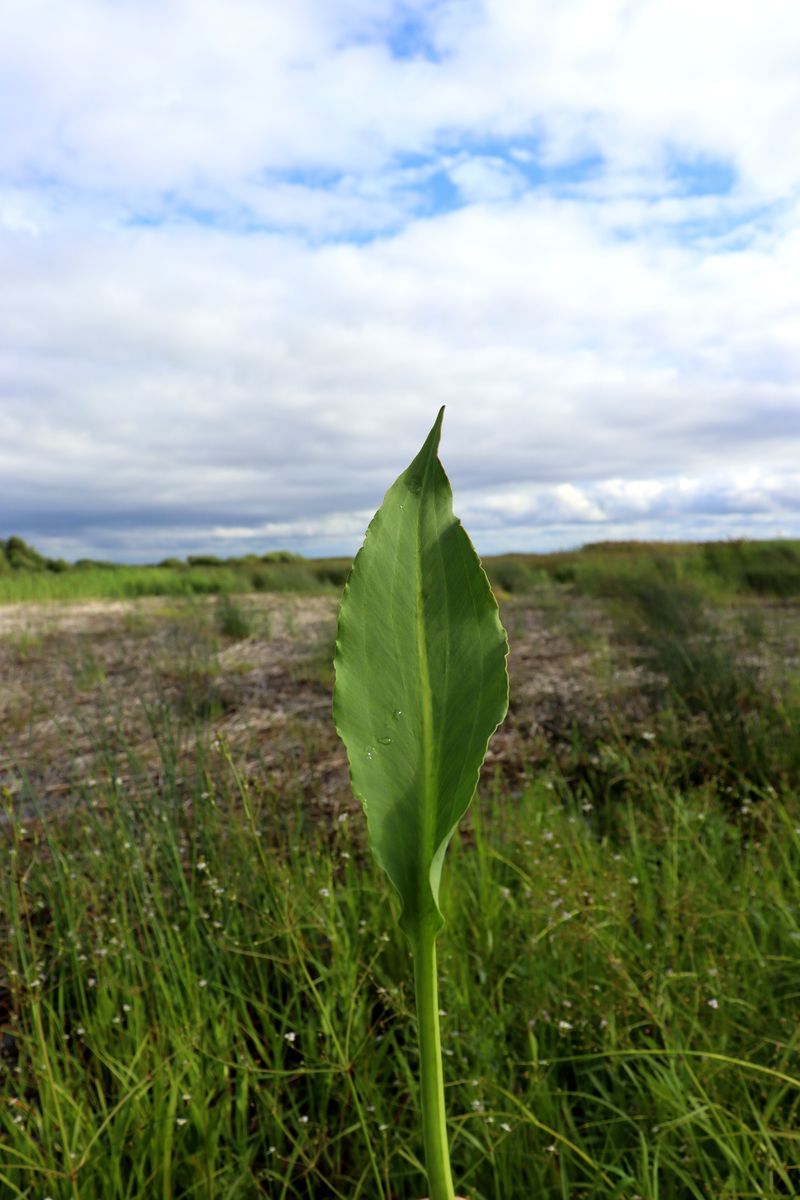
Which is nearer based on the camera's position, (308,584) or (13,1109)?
(13,1109)

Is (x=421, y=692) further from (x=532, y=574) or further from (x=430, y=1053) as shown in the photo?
(x=532, y=574)

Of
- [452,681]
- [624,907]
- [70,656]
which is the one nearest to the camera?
[452,681]

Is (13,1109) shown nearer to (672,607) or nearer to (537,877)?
(537,877)

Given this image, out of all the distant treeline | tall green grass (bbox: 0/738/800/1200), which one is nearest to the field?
tall green grass (bbox: 0/738/800/1200)

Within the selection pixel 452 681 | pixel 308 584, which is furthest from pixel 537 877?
pixel 308 584

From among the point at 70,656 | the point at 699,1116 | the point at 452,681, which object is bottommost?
the point at 699,1116

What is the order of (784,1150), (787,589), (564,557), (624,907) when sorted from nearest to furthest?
(784,1150) → (624,907) → (787,589) → (564,557)

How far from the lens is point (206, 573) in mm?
9492

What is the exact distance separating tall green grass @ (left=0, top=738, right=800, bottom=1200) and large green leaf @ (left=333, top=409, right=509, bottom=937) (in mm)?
623

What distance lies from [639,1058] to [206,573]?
8794 mm

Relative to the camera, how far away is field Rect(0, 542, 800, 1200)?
3.31ft

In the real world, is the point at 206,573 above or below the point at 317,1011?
above

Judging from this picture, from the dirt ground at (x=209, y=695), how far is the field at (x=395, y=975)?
3 cm

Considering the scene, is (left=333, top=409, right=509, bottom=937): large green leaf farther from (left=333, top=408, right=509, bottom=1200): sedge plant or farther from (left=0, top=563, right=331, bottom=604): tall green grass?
(left=0, top=563, right=331, bottom=604): tall green grass
